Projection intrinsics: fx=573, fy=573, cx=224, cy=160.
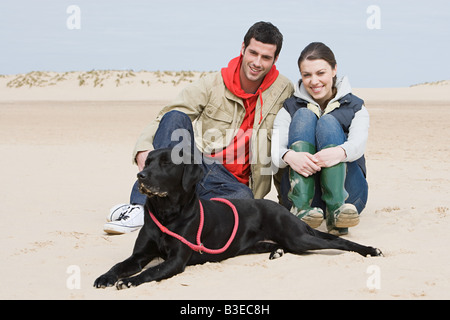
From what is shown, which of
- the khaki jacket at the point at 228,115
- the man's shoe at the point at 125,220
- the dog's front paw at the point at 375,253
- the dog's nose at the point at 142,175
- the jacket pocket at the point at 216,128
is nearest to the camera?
the dog's nose at the point at 142,175

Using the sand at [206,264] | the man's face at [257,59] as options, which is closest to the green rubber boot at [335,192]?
the sand at [206,264]

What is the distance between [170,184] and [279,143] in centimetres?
141

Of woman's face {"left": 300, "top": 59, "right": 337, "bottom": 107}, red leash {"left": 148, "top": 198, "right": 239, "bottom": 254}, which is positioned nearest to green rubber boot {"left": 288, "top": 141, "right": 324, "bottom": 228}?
woman's face {"left": 300, "top": 59, "right": 337, "bottom": 107}

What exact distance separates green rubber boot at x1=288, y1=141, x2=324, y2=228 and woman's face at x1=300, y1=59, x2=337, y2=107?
1.70 feet

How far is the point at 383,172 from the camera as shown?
8.40 metres

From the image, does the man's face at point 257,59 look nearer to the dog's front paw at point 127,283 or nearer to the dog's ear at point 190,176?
the dog's ear at point 190,176

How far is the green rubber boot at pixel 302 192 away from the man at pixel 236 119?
0.53 meters

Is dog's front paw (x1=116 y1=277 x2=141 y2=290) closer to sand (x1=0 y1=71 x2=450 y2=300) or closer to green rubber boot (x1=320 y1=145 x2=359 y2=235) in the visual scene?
sand (x1=0 y1=71 x2=450 y2=300)

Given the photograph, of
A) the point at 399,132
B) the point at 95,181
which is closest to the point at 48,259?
the point at 95,181

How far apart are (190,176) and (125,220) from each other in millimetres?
1330

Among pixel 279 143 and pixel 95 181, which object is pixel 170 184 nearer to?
pixel 279 143

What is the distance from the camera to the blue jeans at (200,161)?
4742 millimetres

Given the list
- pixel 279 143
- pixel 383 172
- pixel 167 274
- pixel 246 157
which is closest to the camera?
pixel 167 274

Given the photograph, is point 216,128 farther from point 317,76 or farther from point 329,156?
point 329,156
